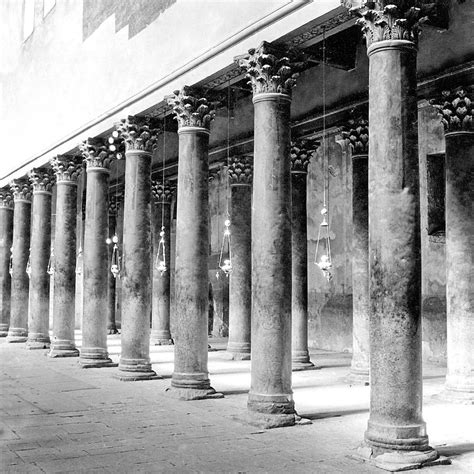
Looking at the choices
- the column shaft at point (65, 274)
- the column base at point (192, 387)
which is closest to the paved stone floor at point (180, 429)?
the column base at point (192, 387)

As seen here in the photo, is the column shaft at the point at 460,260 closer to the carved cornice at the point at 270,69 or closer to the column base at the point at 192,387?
the carved cornice at the point at 270,69

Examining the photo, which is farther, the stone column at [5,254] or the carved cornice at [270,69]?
the stone column at [5,254]

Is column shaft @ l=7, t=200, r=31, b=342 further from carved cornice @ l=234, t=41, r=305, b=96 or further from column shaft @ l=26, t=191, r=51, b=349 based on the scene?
carved cornice @ l=234, t=41, r=305, b=96

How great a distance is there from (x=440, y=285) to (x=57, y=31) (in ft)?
36.8

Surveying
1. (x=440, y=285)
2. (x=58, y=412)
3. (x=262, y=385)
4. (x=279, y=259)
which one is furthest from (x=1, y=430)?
(x=440, y=285)

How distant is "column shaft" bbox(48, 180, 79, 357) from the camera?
1650 centimetres

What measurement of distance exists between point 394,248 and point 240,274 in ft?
30.5

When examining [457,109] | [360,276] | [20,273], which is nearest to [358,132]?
[457,109]

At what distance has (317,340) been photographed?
19.1m

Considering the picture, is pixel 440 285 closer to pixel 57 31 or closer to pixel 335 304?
pixel 335 304

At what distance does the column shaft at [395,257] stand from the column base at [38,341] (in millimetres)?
13291

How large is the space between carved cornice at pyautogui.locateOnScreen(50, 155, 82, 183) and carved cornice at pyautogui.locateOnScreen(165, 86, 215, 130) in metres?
6.66

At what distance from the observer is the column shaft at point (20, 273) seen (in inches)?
810

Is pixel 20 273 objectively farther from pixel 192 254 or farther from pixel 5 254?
pixel 192 254
